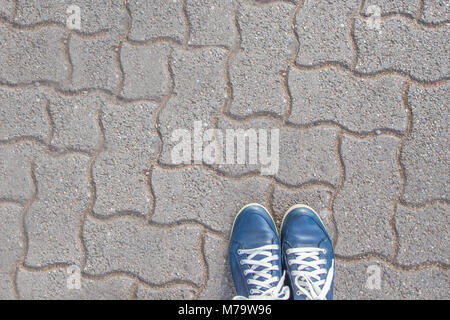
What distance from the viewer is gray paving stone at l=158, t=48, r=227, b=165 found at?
5.35ft

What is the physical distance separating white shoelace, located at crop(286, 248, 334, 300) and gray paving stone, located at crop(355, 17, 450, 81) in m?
0.88

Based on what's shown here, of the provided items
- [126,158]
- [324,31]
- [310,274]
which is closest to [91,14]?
[126,158]

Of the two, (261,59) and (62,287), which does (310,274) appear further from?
(62,287)

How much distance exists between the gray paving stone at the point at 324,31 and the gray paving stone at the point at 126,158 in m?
0.75

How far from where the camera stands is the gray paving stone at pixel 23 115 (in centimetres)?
166

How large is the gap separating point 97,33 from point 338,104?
3.76 feet

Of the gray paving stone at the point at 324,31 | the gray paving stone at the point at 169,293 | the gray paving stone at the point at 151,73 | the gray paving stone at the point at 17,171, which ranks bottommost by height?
the gray paving stone at the point at 169,293

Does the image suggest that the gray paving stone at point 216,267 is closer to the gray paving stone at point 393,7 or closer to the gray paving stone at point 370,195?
the gray paving stone at point 370,195

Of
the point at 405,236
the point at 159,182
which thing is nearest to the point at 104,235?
the point at 159,182

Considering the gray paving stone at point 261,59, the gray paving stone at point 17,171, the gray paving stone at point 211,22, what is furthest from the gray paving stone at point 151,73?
the gray paving stone at point 17,171

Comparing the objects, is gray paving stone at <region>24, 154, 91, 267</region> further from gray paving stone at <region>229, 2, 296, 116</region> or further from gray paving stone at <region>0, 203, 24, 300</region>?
gray paving stone at <region>229, 2, 296, 116</region>

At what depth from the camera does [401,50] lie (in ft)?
5.36

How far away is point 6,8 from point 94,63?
49 centimetres
